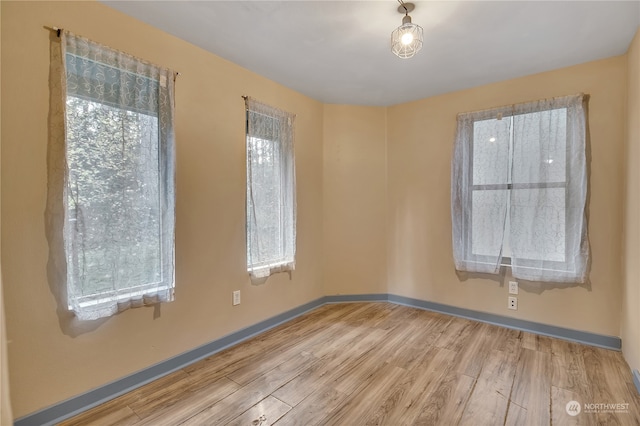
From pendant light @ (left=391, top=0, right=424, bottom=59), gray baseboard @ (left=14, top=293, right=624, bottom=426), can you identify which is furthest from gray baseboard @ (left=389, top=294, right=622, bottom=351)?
pendant light @ (left=391, top=0, right=424, bottom=59)

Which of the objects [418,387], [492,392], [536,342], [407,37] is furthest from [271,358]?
[407,37]

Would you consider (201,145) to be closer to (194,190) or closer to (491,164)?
(194,190)

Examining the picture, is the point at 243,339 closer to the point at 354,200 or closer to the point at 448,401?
the point at 448,401

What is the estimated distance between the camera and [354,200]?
3572 mm

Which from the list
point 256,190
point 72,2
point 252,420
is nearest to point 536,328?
point 252,420

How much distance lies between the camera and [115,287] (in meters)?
1.75

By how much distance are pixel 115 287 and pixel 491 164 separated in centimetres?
328

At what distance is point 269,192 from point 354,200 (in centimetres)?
123

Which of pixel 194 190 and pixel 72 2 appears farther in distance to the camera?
pixel 194 190

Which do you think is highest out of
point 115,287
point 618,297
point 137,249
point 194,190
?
point 194,190

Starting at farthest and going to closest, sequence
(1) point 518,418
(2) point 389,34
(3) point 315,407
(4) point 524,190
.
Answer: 1. (4) point 524,190
2. (2) point 389,34
3. (3) point 315,407
4. (1) point 518,418

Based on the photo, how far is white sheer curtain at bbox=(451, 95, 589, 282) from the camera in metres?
2.46

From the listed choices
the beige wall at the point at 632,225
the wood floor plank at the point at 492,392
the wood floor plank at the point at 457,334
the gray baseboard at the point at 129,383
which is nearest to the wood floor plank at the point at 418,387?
the wood floor plank at the point at 457,334

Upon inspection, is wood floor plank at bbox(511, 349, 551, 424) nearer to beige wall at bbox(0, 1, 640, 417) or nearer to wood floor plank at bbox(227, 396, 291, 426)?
beige wall at bbox(0, 1, 640, 417)
